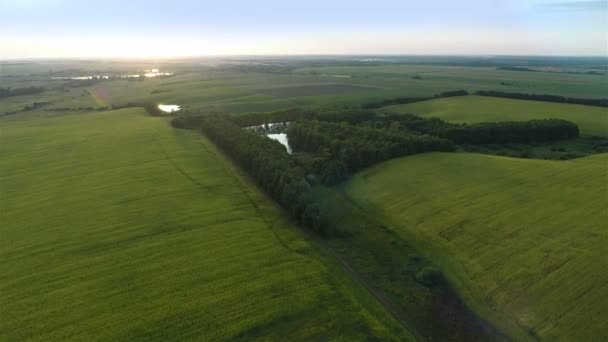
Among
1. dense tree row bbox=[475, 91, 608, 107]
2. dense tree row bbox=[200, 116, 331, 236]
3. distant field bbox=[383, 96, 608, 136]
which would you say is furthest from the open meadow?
dense tree row bbox=[475, 91, 608, 107]

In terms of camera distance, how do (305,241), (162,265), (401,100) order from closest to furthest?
(162,265) < (305,241) < (401,100)

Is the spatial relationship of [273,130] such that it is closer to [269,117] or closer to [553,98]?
[269,117]

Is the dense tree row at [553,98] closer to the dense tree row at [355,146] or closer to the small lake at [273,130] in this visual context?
the small lake at [273,130]

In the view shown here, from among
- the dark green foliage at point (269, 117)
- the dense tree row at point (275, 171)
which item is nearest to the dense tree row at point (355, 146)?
the dense tree row at point (275, 171)

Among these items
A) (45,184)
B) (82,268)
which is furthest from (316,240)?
(45,184)

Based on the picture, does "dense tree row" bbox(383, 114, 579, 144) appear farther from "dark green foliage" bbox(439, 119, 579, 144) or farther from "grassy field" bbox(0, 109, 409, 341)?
"grassy field" bbox(0, 109, 409, 341)

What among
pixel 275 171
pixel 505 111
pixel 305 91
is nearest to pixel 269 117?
pixel 305 91

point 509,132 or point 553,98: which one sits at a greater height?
point 553,98
